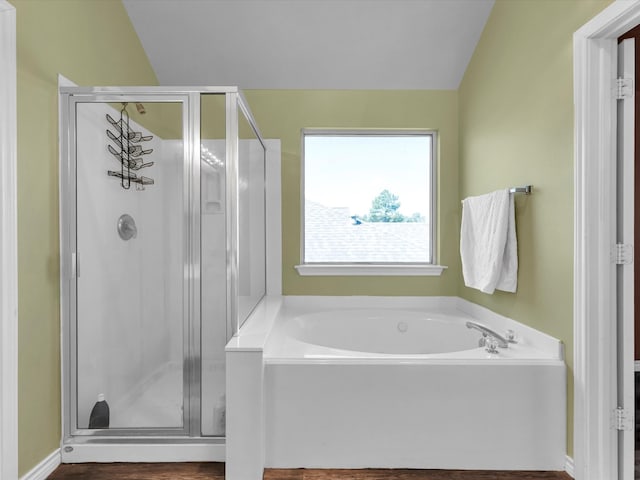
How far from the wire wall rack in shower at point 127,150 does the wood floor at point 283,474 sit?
4.24 ft

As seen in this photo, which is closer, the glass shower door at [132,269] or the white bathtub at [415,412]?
the white bathtub at [415,412]

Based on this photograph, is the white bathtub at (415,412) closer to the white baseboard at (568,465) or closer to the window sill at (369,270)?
the white baseboard at (568,465)

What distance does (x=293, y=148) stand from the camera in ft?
9.78

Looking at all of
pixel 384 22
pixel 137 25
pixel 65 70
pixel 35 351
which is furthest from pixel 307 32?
pixel 35 351

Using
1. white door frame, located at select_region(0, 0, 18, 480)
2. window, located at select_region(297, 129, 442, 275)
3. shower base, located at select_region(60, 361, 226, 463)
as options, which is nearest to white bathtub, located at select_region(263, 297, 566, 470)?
shower base, located at select_region(60, 361, 226, 463)

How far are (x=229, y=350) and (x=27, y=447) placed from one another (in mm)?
910

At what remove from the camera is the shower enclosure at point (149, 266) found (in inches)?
72.2

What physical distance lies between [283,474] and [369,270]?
1588mm

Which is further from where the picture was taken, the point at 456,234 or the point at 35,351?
the point at 456,234

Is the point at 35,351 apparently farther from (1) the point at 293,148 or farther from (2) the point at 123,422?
(1) the point at 293,148

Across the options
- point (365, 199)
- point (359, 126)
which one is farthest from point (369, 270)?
point (359, 126)

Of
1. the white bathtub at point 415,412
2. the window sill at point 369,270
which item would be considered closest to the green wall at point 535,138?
the white bathtub at point 415,412

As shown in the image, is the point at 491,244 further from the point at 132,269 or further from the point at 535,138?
the point at 132,269

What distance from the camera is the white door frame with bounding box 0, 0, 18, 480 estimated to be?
1.48 m
